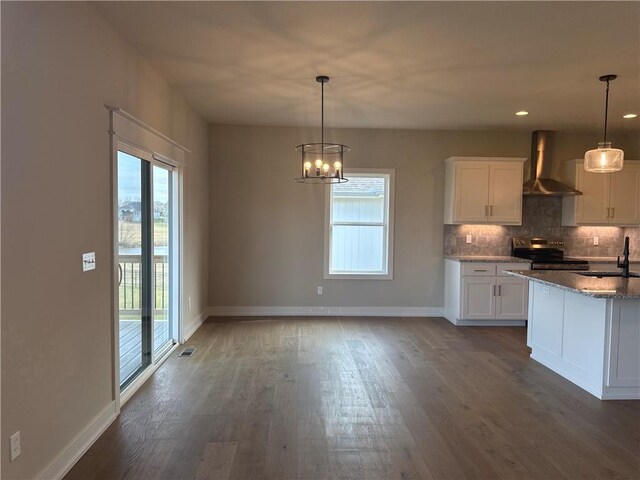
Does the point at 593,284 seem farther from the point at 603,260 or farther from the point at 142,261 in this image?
the point at 142,261

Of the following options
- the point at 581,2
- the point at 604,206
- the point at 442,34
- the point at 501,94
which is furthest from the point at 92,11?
the point at 604,206

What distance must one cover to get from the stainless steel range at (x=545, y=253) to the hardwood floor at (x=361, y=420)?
4.96 ft

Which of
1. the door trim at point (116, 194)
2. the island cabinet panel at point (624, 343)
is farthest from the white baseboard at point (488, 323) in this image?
the door trim at point (116, 194)

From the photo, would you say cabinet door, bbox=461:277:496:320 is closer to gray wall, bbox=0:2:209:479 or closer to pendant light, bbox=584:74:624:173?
pendant light, bbox=584:74:624:173

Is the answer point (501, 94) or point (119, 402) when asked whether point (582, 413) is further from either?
point (119, 402)

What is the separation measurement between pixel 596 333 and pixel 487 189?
2769 mm

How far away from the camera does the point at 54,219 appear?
2203mm

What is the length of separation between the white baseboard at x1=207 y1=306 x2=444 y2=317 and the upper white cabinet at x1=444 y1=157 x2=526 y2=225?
1419mm

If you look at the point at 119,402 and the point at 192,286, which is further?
the point at 192,286

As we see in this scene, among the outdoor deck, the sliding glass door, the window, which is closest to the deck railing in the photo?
the sliding glass door

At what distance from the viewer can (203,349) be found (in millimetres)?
4473

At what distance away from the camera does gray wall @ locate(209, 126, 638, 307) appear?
234 inches

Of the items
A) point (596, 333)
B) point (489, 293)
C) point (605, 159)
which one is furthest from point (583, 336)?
point (489, 293)

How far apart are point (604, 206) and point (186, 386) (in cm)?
585
